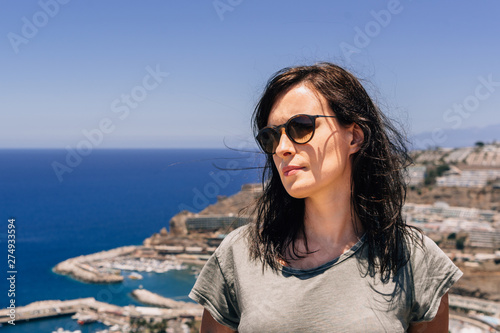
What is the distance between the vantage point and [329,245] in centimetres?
70

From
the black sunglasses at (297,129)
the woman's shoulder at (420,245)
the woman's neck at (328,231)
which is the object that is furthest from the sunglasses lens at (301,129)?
the woman's shoulder at (420,245)

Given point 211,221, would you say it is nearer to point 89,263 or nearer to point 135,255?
point 135,255

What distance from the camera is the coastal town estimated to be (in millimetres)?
15297

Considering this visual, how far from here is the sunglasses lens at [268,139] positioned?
27.1 inches

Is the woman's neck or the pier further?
the pier

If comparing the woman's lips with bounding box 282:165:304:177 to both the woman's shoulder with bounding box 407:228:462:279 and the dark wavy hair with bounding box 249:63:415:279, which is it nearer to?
the dark wavy hair with bounding box 249:63:415:279

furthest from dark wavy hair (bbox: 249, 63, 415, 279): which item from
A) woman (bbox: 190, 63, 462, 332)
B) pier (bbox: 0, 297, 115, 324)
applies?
pier (bbox: 0, 297, 115, 324)

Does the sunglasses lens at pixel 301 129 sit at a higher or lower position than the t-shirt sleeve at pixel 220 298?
higher

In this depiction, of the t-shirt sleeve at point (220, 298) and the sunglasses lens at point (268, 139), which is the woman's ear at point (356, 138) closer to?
the sunglasses lens at point (268, 139)

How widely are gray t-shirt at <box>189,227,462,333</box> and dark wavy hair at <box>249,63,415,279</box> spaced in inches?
0.9

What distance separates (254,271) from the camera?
0.67 meters

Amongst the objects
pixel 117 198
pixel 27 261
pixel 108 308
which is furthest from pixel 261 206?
pixel 117 198

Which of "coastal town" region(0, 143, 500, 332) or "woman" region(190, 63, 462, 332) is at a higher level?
"woman" region(190, 63, 462, 332)

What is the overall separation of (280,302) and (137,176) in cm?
5592
